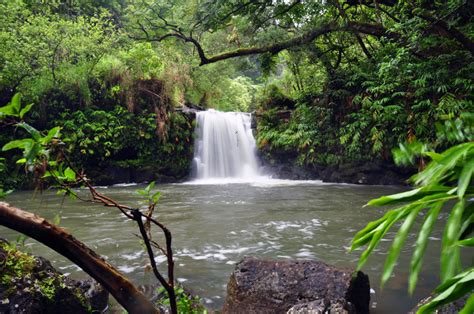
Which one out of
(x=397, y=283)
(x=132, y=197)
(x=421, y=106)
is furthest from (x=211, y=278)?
(x=421, y=106)

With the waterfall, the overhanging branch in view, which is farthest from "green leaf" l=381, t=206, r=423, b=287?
the waterfall

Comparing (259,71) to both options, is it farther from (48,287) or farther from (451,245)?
(451,245)

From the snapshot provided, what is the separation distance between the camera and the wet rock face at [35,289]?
2.59m

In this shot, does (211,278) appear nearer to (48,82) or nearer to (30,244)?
(30,244)

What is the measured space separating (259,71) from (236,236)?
10722mm

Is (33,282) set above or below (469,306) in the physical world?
below

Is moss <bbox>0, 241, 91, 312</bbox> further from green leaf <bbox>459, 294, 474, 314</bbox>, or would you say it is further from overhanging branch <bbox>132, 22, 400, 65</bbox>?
overhanging branch <bbox>132, 22, 400, 65</bbox>

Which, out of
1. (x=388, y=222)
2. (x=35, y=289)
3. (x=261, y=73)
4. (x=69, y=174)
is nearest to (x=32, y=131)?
(x=69, y=174)

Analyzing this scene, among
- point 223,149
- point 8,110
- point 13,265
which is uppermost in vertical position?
point 223,149

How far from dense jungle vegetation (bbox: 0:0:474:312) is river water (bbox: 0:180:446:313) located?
2840 mm

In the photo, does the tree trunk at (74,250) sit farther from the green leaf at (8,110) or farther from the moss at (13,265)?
the moss at (13,265)

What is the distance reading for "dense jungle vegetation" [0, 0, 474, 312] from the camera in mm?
9219

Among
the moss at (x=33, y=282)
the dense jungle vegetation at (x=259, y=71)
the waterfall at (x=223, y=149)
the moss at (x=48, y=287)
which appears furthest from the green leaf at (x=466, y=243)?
the waterfall at (x=223, y=149)

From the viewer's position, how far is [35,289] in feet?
8.94
